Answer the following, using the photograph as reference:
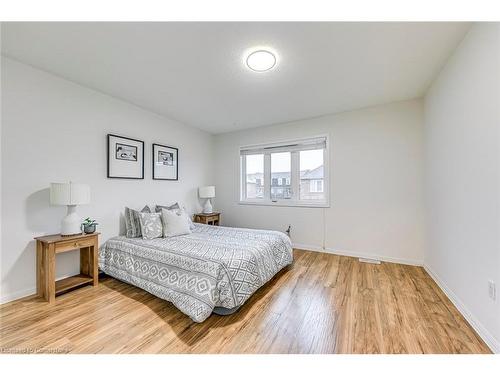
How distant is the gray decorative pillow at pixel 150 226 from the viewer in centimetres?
265

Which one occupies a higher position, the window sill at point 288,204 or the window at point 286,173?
the window at point 286,173

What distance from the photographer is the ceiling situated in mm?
1639

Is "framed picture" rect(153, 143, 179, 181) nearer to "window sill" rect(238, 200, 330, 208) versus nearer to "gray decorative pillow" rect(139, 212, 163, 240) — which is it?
"gray decorative pillow" rect(139, 212, 163, 240)

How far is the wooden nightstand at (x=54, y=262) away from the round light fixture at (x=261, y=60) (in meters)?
2.50

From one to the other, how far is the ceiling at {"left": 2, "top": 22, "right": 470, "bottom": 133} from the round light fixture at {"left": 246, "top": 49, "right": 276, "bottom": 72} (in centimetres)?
7

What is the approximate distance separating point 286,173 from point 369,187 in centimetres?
141

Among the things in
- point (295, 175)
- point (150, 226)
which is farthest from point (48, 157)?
point (295, 175)

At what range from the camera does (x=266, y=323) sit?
1695 millimetres

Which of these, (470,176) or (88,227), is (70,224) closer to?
(88,227)

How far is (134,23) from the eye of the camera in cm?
158

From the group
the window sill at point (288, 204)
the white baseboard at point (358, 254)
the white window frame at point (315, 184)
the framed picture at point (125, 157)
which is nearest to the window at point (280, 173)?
the window sill at point (288, 204)

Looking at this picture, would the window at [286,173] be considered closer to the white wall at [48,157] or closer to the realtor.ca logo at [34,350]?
the white wall at [48,157]
